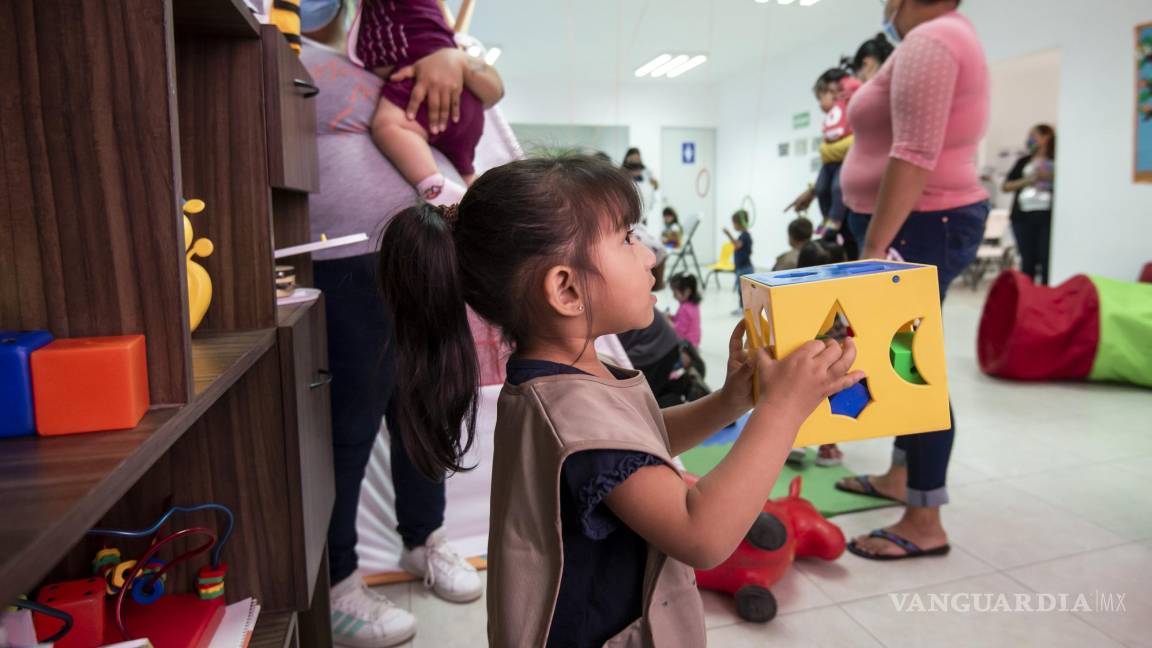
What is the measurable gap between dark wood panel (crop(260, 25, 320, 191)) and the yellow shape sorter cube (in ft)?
2.01

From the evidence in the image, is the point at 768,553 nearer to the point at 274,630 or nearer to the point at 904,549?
the point at 904,549

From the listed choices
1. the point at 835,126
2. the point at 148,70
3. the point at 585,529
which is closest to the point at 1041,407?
the point at 835,126

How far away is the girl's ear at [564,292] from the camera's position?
81 centimetres

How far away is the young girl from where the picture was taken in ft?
2.41

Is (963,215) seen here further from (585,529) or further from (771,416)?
(585,529)

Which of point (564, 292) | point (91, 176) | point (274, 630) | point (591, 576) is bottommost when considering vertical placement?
point (274, 630)

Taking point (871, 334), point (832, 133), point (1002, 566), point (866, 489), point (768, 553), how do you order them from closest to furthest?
point (871, 334) < point (768, 553) < point (1002, 566) < point (866, 489) < point (832, 133)

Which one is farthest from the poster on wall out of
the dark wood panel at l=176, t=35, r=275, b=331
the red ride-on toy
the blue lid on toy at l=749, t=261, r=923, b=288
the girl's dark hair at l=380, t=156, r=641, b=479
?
the dark wood panel at l=176, t=35, r=275, b=331

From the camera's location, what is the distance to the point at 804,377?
2.57 ft

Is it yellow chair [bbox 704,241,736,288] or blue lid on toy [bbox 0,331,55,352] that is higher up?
blue lid on toy [bbox 0,331,55,352]

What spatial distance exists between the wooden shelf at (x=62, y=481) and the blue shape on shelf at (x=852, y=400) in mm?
653

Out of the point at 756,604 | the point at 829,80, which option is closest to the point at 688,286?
the point at 829,80

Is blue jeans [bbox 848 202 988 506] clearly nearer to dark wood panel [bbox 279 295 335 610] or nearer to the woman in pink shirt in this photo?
the woman in pink shirt

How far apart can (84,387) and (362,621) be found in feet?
3.50
